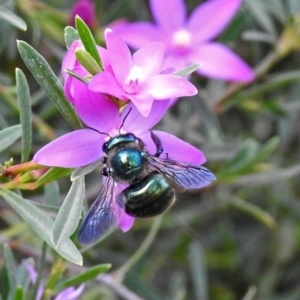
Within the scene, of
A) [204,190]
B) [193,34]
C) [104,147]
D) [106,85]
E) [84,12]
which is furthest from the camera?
[204,190]

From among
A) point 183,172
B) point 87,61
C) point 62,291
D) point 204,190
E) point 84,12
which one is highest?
point 87,61

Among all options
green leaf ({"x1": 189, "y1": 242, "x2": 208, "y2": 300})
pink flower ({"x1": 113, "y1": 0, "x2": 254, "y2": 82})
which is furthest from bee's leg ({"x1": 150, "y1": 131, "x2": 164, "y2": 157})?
green leaf ({"x1": 189, "y1": 242, "x2": 208, "y2": 300})

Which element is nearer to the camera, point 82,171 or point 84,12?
point 82,171

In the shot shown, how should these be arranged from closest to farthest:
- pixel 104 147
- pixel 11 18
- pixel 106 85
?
pixel 106 85, pixel 104 147, pixel 11 18

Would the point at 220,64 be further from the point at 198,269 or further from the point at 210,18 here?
the point at 198,269

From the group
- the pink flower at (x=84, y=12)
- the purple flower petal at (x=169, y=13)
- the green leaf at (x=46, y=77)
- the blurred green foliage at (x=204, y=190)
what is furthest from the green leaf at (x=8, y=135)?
the purple flower petal at (x=169, y=13)

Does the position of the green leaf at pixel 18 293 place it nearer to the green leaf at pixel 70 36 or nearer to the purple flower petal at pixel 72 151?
the purple flower petal at pixel 72 151

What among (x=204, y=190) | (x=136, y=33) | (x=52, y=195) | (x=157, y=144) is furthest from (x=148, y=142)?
(x=204, y=190)

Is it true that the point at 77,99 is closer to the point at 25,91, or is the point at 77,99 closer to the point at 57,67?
the point at 25,91
